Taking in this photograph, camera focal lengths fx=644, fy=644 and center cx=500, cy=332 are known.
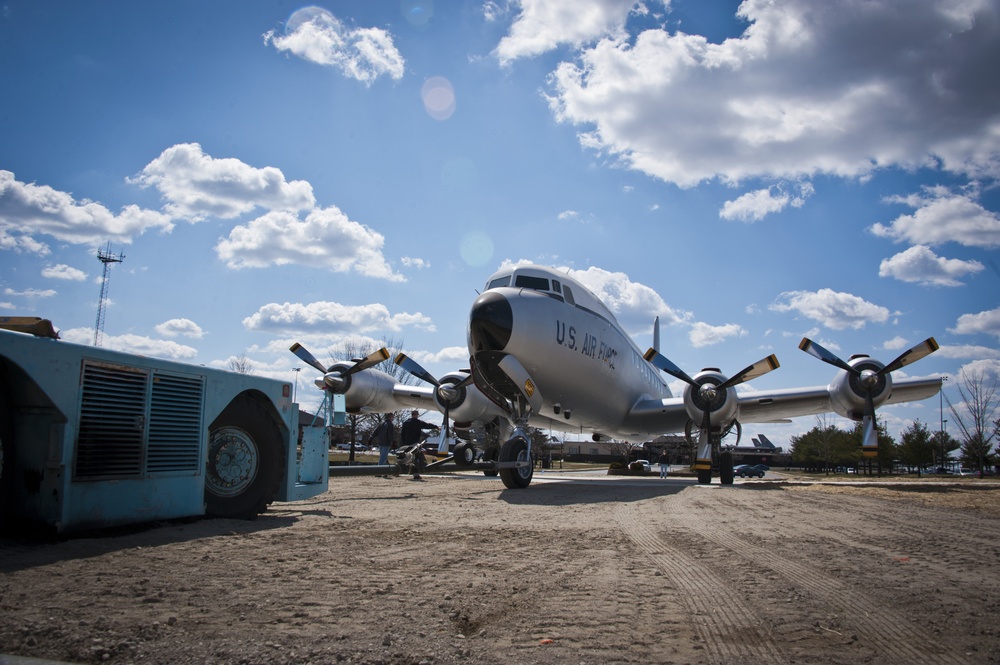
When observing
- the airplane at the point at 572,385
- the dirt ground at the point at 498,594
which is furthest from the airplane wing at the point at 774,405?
the dirt ground at the point at 498,594

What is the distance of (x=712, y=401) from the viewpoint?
18203mm

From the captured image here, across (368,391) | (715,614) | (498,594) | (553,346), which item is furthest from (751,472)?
(498,594)

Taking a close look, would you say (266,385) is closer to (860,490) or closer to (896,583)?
(896,583)

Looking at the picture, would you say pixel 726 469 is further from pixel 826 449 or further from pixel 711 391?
pixel 826 449

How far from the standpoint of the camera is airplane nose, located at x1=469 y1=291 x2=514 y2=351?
13.6 m

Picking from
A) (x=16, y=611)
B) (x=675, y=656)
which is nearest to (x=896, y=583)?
(x=675, y=656)

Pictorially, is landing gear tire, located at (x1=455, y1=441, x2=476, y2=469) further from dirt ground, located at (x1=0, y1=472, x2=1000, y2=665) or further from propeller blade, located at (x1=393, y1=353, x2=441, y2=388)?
dirt ground, located at (x1=0, y1=472, x2=1000, y2=665)

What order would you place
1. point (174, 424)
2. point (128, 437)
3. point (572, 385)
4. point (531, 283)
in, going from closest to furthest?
point (128, 437) → point (174, 424) → point (531, 283) → point (572, 385)

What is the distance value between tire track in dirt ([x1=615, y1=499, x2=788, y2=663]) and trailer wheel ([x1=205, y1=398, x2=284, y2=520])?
4218mm

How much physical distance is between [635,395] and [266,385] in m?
16.3

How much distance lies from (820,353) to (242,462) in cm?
1790

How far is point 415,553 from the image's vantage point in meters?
5.18

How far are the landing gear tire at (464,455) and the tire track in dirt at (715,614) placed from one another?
16.5m

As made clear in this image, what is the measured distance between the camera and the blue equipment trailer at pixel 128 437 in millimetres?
4969
